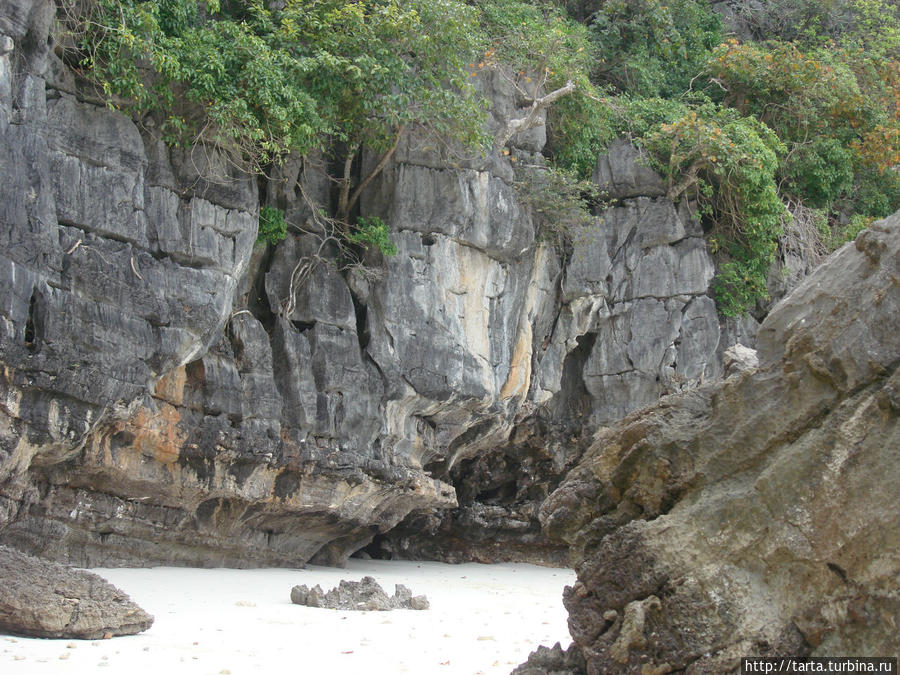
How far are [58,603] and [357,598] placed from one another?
3.73 meters

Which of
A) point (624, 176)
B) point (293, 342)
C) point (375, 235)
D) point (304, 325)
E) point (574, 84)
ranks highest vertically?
point (574, 84)

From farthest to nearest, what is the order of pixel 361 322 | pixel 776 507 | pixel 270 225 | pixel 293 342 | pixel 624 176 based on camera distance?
pixel 624 176
pixel 361 322
pixel 270 225
pixel 293 342
pixel 776 507

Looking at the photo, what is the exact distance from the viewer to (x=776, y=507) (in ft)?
12.9

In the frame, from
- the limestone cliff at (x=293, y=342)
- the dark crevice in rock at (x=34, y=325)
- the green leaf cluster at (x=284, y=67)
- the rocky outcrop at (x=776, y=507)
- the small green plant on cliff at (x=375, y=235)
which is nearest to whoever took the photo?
the rocky outcrop at (x=776, y=507)

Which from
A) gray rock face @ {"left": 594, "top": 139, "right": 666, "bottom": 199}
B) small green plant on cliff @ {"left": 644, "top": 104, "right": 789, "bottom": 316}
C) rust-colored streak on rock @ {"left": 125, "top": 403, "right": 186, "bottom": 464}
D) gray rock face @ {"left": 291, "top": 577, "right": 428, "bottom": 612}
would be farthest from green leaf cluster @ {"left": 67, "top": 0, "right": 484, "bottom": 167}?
gray rock face @ {"left": 291, "top": 577, "right": 428, "bottom": 612}

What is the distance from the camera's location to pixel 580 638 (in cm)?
448

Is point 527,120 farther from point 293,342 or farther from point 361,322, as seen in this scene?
point 293,342

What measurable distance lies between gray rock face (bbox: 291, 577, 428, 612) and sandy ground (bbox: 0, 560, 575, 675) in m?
0.18

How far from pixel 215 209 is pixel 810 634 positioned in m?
9.71

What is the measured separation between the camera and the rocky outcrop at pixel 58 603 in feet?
20.0

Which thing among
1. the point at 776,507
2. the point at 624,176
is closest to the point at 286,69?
the point at 624,176

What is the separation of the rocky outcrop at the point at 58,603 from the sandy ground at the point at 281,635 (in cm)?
12

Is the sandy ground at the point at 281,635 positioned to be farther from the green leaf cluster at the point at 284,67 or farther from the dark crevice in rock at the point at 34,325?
the green leaf cluster at the point at 284,67

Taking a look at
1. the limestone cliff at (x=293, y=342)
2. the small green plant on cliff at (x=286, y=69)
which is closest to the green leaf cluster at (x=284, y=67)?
the small green plant on cliff at (x=286, y=69)
